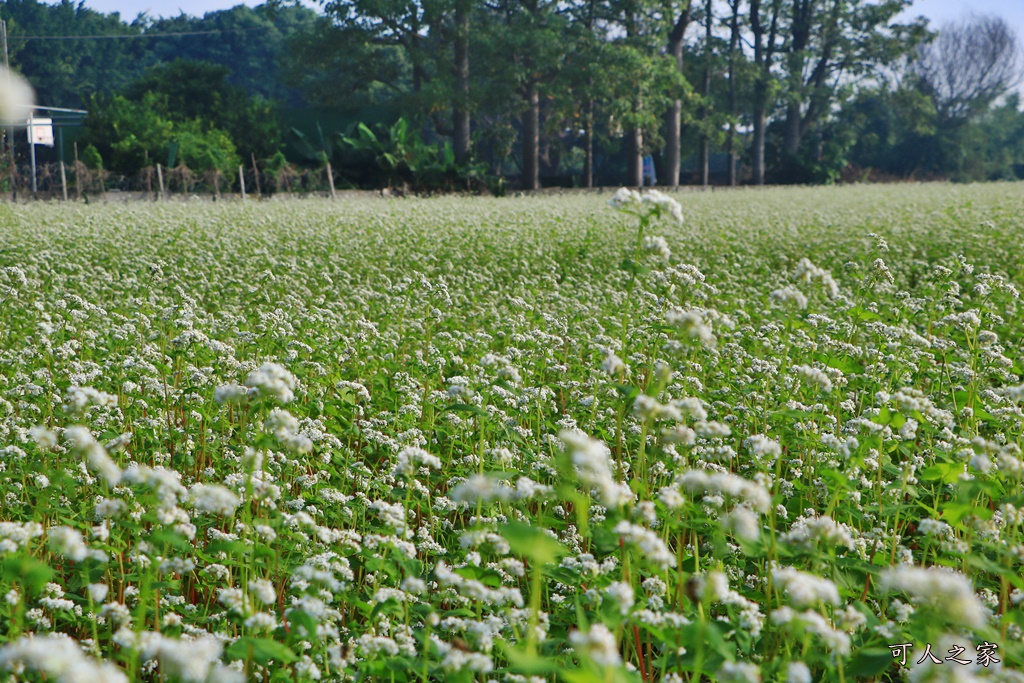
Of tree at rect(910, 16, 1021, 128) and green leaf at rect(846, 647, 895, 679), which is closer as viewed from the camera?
green leaf at rect(846, 647, 895, 679)

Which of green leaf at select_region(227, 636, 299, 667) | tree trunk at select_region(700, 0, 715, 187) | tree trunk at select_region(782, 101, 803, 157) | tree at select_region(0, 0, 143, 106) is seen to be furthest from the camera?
tree at select_region(0, 0, 143, 106)

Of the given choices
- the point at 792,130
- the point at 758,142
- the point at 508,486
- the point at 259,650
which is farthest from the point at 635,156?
the point at 259,650

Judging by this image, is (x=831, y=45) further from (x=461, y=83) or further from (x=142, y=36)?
(x=142, y=36)

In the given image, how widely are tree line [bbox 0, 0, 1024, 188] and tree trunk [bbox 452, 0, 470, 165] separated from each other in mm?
80

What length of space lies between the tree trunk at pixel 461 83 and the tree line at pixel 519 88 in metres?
0.08

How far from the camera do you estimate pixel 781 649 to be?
256 cm

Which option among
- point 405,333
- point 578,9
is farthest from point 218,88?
point 405,333

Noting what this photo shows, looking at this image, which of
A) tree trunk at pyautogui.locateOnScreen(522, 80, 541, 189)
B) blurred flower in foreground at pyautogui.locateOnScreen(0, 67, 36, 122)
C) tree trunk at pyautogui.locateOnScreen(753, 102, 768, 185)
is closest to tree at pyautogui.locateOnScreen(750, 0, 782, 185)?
tree trunk at pyautogui.locateOnScreen(753, 102, 768, 185)

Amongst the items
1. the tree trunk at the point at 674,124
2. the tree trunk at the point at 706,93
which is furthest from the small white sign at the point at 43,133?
the tree trunk at the point at 706,93

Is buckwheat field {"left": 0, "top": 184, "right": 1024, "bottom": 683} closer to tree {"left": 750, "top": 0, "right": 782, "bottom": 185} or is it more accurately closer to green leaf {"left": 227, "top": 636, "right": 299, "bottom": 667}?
green leaf {"left": 227, "top": 636, "right": 299, "bottom": 667}

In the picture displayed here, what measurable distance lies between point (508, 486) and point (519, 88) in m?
31.9

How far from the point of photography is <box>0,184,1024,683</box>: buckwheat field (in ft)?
6.50

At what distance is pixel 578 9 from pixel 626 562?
3604cm

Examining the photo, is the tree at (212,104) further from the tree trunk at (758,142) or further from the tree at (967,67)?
the tree at (967,67)
